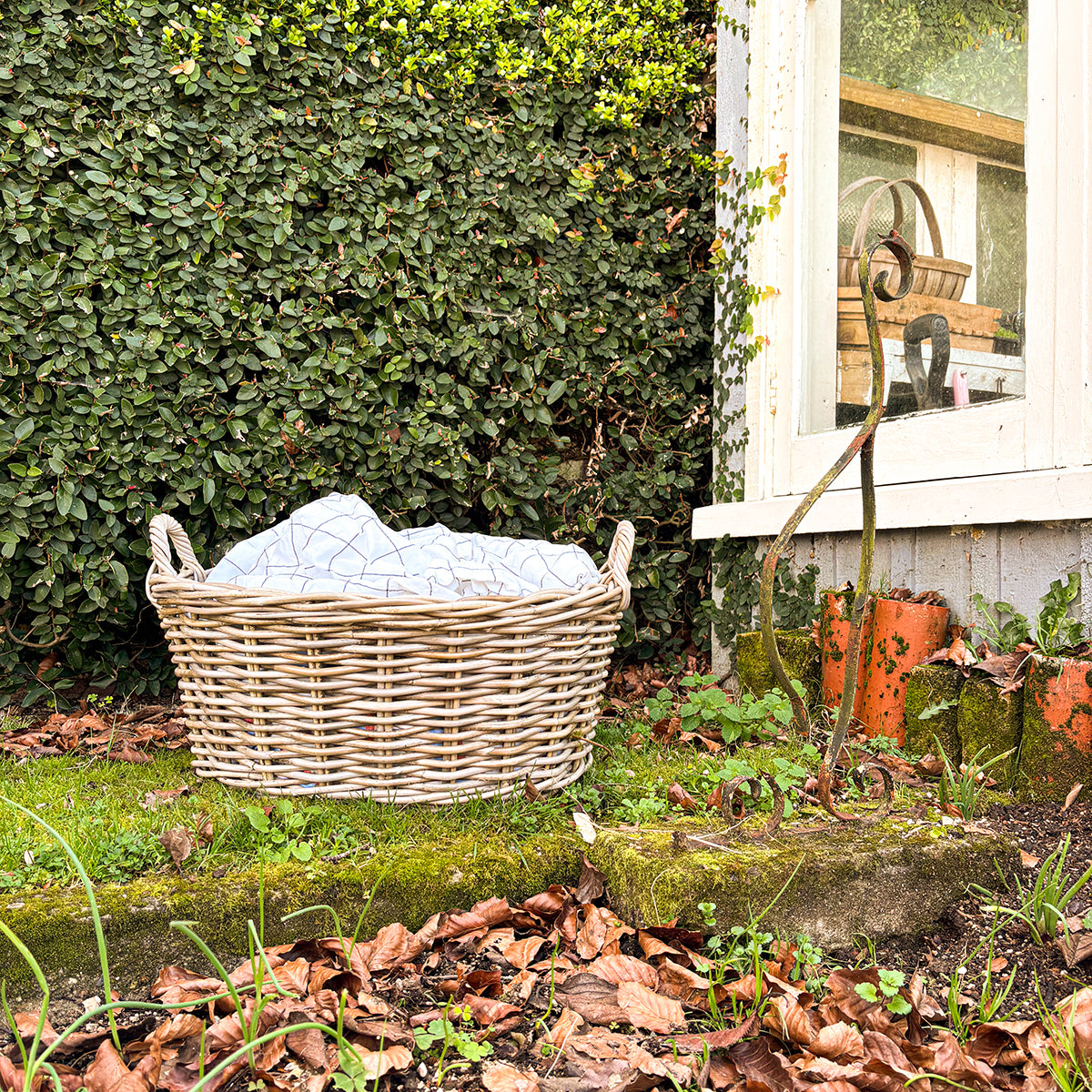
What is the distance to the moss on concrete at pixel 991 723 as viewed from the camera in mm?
1850

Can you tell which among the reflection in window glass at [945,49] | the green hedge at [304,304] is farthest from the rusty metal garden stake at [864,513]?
the green hedge at [304,304]

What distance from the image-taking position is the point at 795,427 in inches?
111

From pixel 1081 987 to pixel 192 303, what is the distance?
2.71 m

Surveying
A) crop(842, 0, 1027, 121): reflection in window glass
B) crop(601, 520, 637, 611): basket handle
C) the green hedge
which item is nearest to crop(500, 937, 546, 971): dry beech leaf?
crop(601, 520, 637, 611): basket handle

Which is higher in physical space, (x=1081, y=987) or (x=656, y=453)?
(x=656, y=453)

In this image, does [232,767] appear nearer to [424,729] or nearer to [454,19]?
[424,729]

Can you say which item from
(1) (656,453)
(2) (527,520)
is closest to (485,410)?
(2) (527,520)

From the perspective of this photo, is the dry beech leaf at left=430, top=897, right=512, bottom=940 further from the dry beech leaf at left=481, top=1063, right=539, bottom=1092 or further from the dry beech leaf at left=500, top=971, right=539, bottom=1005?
the dry beech leaf at left=481, top=1063, right=539, bottom=1092

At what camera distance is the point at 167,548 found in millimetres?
1875

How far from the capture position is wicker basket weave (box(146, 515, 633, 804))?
1647 millimetres

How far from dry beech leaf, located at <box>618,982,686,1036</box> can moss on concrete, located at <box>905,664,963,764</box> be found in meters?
1.07

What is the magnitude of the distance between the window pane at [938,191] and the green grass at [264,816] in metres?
1.16

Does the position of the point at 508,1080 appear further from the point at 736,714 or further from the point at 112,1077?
the point at 736,714

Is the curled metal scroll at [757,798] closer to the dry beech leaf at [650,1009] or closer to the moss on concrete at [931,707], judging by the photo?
the dry beech leaf at [650,1009]
